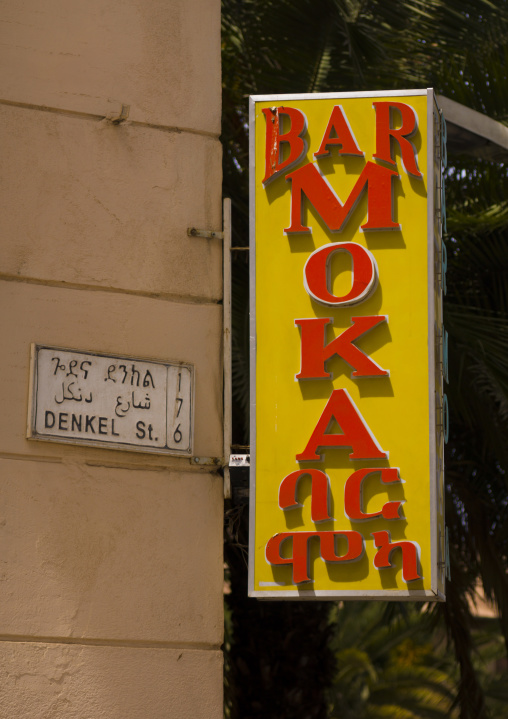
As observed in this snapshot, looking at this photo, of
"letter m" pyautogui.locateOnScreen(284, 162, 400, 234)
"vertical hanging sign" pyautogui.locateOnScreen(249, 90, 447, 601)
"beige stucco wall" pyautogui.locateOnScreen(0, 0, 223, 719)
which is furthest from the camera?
"letter m" pyautogui.locateOnScreen(284, 162, 400, 234)

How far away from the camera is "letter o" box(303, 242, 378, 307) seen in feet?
19.9

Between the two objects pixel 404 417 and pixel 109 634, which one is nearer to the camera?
pixel 109 634

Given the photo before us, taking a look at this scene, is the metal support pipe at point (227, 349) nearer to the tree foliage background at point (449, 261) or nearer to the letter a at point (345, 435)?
the letter a at point (345, 435)

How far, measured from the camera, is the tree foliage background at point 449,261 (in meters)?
9.26

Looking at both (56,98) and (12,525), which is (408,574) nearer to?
(12,525)

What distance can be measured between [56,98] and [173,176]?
70 cm

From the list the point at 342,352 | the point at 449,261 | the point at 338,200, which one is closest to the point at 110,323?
the point at 342,352

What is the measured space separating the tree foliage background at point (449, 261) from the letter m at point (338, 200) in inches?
95.2

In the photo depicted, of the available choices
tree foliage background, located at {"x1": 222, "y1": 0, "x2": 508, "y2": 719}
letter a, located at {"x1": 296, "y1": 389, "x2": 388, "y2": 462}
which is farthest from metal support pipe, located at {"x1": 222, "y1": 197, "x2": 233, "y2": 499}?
tree foliage background, located at {"x1": 222, "y1": 0, "x2": 508, "y2": 719}

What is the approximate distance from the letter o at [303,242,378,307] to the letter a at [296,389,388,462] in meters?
0.52

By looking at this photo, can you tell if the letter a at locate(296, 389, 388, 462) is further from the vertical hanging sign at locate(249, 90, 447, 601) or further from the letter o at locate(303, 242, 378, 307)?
the letter o at locate(303, 242, 378, 307)

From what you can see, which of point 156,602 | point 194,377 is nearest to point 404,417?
point 194,377

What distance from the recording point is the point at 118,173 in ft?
18.9

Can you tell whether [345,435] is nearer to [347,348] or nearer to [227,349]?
[347,348]
